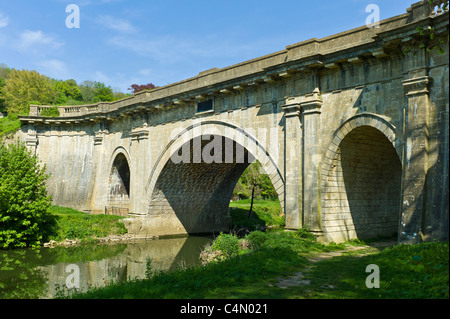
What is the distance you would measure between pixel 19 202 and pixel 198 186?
11.1 m

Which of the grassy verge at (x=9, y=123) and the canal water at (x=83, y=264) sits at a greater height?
the grassy verge at (x=9, y=123)

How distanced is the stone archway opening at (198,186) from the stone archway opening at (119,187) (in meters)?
3.94

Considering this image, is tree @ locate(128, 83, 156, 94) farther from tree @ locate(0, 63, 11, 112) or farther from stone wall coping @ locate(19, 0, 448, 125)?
stone wall coping @ locate(19, 0, 448, 125)

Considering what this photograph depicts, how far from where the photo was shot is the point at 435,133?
10703mm

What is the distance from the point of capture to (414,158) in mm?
10945

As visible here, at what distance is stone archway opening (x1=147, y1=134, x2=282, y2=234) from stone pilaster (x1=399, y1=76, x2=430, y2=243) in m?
11.3

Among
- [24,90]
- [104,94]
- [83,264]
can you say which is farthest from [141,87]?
[83,264]

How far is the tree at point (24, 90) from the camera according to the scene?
4741 cm

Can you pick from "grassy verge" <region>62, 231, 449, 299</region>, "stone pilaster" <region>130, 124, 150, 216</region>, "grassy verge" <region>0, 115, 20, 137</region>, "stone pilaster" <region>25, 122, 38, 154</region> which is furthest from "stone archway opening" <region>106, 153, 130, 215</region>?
"grassy verge" <region>62, 231, 449, 299</region>

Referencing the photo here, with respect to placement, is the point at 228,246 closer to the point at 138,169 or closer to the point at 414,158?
the point at 414,158

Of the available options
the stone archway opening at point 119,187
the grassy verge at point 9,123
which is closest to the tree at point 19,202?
the stone archway opening at point 119,187

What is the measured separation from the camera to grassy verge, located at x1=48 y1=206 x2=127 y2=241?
73.3ft

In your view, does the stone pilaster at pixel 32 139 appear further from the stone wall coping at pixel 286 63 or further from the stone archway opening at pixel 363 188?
the stone archway opening at pixel 363 188

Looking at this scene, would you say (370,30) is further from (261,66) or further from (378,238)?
(378,238)
